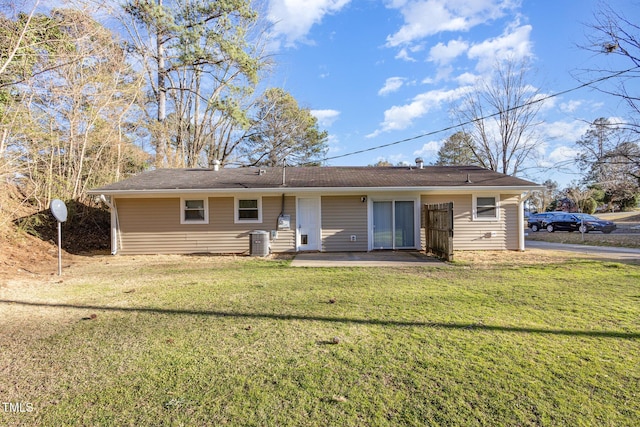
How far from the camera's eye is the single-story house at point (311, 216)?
1116 centimetres

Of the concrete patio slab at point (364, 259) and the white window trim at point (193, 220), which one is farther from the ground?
the white window trim at point (193, 220)

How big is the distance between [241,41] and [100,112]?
414 inches

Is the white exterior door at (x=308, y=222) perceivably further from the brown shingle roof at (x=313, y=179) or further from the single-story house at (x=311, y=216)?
the brown shingle roof at (x=313, y=179)

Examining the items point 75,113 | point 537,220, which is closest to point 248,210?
point 75,113

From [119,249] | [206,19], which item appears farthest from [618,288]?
[206,19]

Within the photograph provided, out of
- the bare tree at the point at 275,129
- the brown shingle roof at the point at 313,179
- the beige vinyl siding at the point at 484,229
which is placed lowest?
the beige vinyl siding at the point at 484,229

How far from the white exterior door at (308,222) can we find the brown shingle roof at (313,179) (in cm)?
66

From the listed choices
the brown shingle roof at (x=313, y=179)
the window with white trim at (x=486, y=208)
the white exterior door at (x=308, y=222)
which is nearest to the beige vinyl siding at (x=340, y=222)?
the white exterior door at (x=308, y=222)

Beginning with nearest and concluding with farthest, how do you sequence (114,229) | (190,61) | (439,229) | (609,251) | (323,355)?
(323,355) < (439,229) < (114,229) < (609,251) < (190,61)

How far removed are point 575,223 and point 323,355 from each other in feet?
77.7

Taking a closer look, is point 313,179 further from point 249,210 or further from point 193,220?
point 193,220

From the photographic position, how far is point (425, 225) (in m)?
11.4

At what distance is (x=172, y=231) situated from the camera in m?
11.2

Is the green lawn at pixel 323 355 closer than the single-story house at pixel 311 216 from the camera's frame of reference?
Yes
